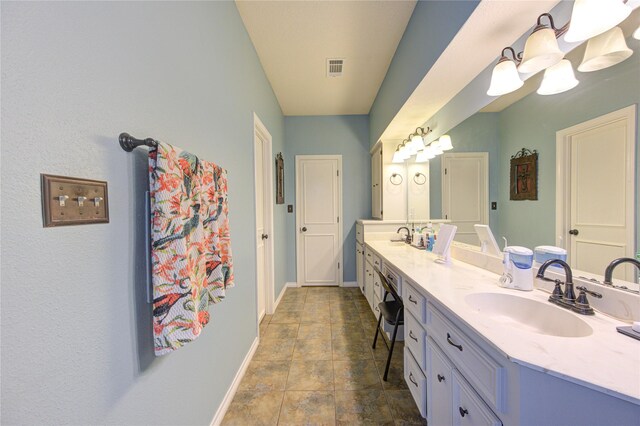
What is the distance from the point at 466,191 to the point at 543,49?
96 cm

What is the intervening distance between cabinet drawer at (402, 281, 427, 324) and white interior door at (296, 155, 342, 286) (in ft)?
7.17

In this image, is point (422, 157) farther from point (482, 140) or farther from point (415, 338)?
point (415, 338)

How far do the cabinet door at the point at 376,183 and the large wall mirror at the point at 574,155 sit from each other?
5.41ft

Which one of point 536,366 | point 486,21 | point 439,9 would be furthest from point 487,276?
point 439,9

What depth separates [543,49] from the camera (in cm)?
100

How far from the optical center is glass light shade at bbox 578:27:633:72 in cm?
87

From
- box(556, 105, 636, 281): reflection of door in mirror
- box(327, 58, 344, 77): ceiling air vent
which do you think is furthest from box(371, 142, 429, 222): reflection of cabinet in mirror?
box(556, 105, 636, 281): reflection of door in mirror

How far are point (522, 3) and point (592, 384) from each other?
1390mm

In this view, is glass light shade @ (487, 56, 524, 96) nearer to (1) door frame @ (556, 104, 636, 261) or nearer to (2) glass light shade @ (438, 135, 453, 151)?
(1) door frame @ (556, 104, 636, 261)

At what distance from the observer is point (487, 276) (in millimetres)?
1438

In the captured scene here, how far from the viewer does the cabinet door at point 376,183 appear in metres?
3.25

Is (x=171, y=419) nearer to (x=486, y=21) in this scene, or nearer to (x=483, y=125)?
(x=486, y=21)

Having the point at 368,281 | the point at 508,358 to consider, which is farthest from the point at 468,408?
the point at 368,281

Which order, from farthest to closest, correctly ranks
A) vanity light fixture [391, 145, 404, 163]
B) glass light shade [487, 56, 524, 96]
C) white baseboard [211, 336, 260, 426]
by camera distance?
vanity light fixture [391, 145, 404, 163]
white baseboard [211, 336, 260, 426]
glass light shade [487, 56, 524, 96]
